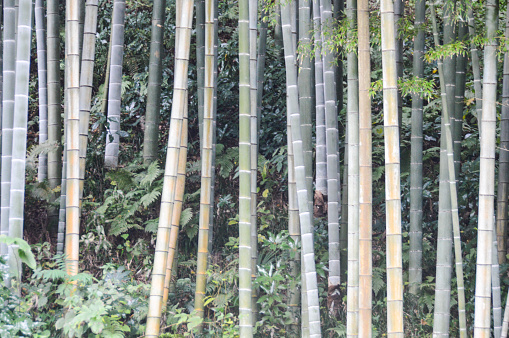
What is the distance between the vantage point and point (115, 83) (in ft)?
18.0

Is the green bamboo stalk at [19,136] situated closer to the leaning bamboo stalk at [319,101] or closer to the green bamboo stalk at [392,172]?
the leaning bamboo stalk at [319,101]

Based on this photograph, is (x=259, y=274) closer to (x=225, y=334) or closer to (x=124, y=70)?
(x=225, y=334)

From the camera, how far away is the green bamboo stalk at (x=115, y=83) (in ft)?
17.4

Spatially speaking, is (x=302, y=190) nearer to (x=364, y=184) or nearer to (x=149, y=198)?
(x=364, y=184)

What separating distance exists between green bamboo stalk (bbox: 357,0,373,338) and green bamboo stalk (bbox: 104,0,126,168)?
3028 millimetres

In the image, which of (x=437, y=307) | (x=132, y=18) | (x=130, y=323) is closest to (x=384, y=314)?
(x=437, y=307)

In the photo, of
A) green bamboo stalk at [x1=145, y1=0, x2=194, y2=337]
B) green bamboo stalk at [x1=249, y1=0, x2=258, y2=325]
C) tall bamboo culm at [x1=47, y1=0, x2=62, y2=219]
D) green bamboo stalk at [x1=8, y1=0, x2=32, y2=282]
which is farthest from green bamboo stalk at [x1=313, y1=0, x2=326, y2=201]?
tall bamboo culm at [x1=47, y1=0, x2=62, y2=219]

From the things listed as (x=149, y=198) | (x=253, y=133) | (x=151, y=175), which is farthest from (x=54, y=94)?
(x=253, y=133)

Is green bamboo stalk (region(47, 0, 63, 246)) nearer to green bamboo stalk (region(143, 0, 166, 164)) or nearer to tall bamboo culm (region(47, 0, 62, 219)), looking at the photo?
tall bamboo culm (region(47, 0, 62, 219))

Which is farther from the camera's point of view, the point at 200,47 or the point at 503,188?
the point at 200,47

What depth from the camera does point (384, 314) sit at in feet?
14.7

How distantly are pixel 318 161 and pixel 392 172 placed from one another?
2.17 m

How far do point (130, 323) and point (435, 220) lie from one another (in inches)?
120

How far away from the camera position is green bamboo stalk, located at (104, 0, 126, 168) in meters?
5.31
